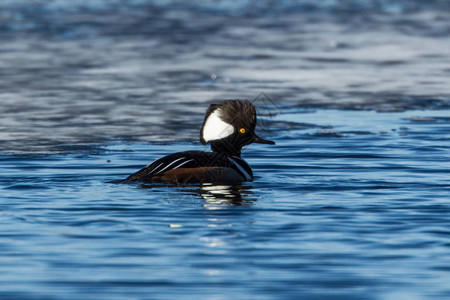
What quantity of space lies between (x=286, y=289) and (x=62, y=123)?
314 inches

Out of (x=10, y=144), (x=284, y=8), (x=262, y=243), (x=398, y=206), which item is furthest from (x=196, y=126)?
(x=284, y=8)

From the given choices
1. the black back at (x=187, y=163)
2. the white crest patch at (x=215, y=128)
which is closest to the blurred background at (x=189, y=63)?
the white crest patch at (x=215, y=128)

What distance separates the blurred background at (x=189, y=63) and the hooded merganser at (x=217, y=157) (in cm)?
252

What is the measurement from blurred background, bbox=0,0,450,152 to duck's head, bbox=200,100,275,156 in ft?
8.11

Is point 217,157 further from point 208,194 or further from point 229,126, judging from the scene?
point 208,194

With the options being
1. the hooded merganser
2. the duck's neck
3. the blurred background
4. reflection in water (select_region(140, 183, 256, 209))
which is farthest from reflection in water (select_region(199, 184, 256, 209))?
the blurred background

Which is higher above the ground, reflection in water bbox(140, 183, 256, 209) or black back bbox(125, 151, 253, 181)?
black back bbox(125, 151, 253, 181)

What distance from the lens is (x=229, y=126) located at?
9836 millimetres

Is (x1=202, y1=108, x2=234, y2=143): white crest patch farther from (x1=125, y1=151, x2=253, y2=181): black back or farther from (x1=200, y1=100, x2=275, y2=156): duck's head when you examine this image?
(x1=125, y1=151, x2=253, y2=181): black back

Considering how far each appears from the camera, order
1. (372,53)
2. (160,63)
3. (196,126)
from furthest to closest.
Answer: (372,53), (160,63), (196,126)

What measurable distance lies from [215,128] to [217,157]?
1.23 ft

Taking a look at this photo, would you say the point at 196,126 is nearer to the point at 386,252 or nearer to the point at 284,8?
the point at 386,252

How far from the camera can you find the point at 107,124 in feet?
44.0

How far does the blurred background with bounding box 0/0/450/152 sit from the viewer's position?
46.0 feet
